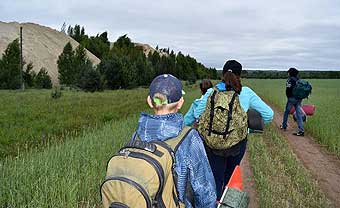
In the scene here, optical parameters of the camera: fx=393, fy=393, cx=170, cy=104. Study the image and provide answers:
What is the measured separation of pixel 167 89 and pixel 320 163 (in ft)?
23.3

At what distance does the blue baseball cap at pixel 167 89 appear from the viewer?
8.23 ft

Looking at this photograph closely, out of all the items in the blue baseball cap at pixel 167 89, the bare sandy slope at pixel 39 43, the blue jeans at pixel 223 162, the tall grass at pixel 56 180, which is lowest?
the tall grass at pixel 56 180

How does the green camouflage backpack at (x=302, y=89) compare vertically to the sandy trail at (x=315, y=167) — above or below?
above

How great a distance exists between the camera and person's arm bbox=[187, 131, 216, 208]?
2.41 m

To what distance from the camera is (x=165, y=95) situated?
2508mm

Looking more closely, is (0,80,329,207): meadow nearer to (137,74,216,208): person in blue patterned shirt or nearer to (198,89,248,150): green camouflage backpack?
(198,89,248,150): green camouflage backpack

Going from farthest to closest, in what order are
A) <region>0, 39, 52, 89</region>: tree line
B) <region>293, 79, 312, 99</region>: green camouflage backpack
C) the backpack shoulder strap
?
<region>0, 39, 52, 89</region>: tree line, <region>293, 79, 312, 99</region>: green camouflage backpack, the backpack shoulder strap

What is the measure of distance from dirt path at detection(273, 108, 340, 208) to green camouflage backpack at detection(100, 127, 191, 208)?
4.39 metres

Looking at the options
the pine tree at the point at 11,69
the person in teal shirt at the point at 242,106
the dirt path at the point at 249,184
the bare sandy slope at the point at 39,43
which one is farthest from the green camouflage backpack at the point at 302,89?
the bare sandy slope at the point at 39,43

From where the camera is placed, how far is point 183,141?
235 cm

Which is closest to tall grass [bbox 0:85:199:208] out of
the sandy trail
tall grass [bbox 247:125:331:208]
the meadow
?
the meadow

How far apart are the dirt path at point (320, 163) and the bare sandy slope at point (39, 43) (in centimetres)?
6588

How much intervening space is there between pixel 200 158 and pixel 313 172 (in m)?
5.95

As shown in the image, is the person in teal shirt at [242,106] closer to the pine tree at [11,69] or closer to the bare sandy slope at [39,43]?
the pine tree at [11,69]
